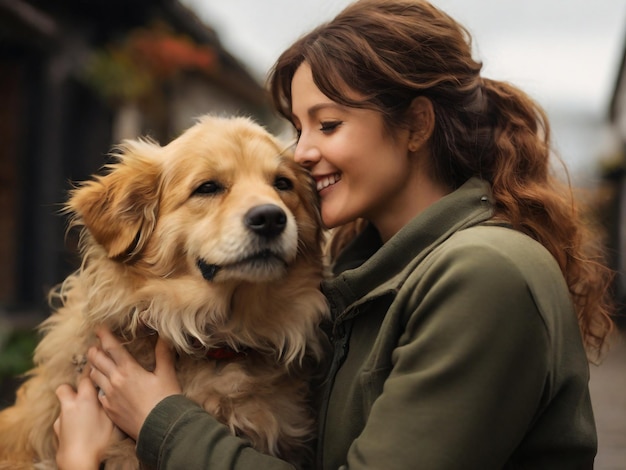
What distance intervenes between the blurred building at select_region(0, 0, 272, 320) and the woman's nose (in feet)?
13.4

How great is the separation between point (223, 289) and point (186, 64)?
8.30m

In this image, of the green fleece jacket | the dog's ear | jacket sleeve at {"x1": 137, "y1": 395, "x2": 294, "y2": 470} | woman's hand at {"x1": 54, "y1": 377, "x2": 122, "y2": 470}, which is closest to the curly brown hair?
the green fleece jacket

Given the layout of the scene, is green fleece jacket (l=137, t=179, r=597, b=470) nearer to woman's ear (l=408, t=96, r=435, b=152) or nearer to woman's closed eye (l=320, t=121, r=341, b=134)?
woman's ear (l=408, t=96, r=435, b=152)

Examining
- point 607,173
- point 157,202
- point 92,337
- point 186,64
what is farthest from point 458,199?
point 607,173

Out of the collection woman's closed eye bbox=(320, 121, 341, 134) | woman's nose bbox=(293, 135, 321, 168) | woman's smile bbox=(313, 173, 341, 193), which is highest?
woman's closed eye bbox=(320, 121, 341, 134)

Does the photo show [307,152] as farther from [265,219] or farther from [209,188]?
[209,188]

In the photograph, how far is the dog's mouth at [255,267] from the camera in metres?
2.60

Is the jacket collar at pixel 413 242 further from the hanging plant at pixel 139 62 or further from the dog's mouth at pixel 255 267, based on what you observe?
the hanging plant at pixel 139 62

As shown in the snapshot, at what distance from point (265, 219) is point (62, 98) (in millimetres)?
6959

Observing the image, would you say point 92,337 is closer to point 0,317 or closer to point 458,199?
point 458,199

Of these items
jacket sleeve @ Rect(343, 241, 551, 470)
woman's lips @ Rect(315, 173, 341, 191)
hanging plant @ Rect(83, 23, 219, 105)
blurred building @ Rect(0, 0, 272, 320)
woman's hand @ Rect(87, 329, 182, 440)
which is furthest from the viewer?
hanging plant @ Rect(83, 23, 219, 105)

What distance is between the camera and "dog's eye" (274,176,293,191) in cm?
290

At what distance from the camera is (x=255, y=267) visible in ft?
8.56

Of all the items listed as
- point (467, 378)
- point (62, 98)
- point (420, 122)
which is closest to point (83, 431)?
point (467, 378)
